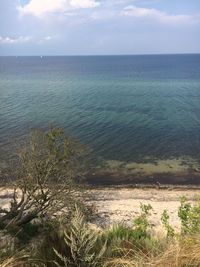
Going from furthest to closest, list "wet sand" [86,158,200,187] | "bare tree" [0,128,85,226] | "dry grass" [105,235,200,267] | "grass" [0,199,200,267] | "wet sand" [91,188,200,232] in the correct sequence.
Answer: "wet sand" [86,158,200,187] → "wet sand" [91,188,200,232] → "bare tree" [0,128,85,226] → "grass" [0,199,200,267] → "dry grass" [105,235,200,267]

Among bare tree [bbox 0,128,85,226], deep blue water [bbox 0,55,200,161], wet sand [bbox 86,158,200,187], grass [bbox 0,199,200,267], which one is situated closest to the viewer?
grass [bbox 0,199,200,267]

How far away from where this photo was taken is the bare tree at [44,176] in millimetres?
18547

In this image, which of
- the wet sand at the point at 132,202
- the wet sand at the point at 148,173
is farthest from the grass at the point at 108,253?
the wet sand at the point at 148,173

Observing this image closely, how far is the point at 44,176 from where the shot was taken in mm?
18969

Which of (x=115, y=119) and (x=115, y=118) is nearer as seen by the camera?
(x=115, y=119)

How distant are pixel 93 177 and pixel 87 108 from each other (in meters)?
28.4

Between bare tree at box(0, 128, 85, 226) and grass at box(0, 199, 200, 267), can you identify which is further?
bare tree at box(0, 128, 85, 226)

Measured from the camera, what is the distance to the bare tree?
730 inches

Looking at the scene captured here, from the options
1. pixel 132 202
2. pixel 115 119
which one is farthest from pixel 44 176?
pixel 115 119

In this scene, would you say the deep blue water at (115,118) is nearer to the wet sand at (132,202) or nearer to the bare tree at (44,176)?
the wet sand at (132,202)

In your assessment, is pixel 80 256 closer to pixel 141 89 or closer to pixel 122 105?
pixel 122 105

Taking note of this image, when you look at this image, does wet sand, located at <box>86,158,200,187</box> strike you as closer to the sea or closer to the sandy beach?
the sea

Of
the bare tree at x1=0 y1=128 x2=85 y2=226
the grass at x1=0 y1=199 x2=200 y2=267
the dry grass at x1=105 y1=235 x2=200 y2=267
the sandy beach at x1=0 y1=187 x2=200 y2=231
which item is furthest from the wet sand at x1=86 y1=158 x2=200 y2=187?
the dry grass at x1=105 y1=235 x2=200 y2=267

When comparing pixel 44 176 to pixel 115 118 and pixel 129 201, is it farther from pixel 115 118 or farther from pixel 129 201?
pixel 115 118
